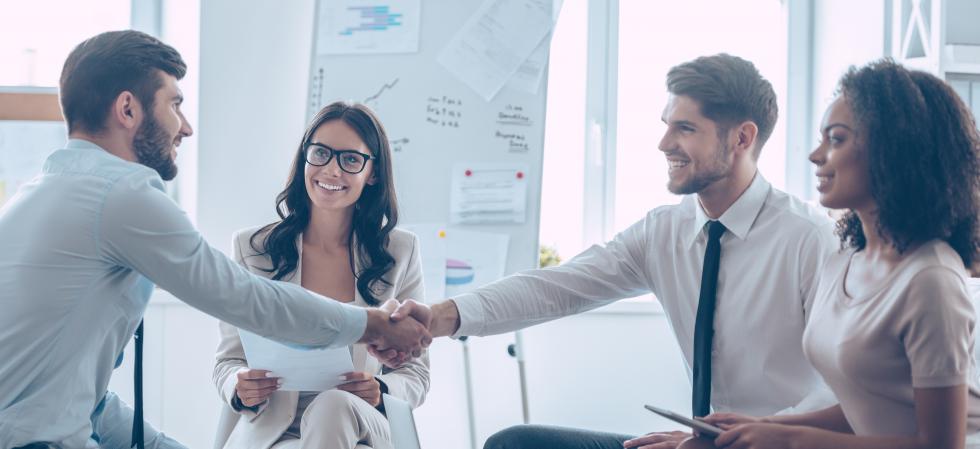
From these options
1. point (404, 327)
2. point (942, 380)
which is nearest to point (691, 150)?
point (404, 327)

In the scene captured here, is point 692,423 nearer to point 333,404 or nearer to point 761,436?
point 761,436

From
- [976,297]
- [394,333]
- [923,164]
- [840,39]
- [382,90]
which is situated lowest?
[394,333]

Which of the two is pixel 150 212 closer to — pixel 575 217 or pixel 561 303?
pixel 561 303

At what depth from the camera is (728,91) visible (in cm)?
212

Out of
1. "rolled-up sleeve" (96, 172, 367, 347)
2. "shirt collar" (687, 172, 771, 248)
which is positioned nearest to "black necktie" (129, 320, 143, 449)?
"rolled-up sleeve" (96, 172, 367, 347)

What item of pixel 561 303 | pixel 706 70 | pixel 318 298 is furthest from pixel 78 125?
pixel 706 70

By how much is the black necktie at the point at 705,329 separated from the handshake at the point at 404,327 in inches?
23.0

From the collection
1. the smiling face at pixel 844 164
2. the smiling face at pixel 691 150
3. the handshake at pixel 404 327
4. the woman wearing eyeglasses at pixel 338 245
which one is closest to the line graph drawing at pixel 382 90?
the woman wearing eyeglasses at pixel 338 245

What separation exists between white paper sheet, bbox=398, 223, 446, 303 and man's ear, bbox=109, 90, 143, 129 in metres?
1.36

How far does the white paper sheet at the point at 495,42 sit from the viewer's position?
314cm

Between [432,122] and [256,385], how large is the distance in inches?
52.3

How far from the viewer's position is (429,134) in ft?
10.2

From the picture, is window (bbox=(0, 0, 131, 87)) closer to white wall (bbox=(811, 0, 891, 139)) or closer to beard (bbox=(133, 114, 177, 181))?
beard (bbox=(133, 114, 177, 181))

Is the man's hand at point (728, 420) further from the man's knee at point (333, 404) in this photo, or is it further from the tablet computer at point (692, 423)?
the man's knee at point (333, 404)
